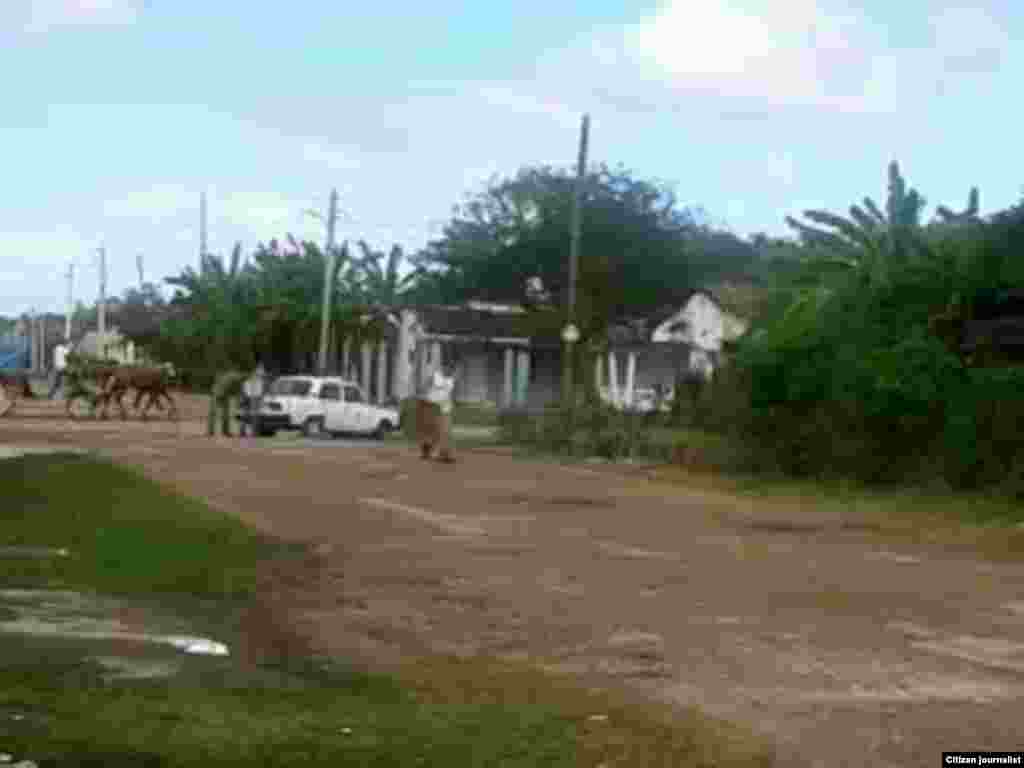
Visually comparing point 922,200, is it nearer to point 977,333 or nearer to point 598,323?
point 977,333

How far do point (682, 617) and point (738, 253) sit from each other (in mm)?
86053

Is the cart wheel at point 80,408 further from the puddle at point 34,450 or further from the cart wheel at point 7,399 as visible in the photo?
the puddle at point 34,450

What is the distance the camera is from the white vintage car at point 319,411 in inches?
2178

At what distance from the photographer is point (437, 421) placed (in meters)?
39.9

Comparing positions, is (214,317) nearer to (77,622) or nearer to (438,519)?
(438,519)

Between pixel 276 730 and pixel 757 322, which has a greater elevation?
pixel 757 322

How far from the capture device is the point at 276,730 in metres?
9.39

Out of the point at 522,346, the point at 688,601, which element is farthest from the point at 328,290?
the point at 688,601

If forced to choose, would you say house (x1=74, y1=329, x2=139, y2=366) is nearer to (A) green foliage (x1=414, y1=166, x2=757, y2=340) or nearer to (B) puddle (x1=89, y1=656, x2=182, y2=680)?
(A) green foliage (x1=414, y1=166, x2=757, y2=340)

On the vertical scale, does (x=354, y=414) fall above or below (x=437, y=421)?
below

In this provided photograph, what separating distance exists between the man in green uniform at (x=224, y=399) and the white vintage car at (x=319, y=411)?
2.86 metres

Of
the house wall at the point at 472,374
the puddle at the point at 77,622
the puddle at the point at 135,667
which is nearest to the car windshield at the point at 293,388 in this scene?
the house wall at the point at 472,374

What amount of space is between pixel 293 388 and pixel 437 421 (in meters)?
16.9

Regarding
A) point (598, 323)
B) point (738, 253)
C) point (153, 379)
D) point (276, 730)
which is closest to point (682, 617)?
point (276, 730)
